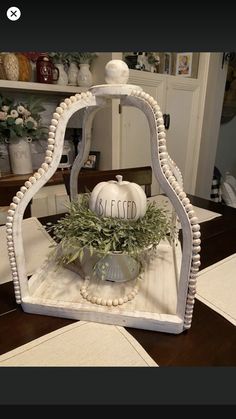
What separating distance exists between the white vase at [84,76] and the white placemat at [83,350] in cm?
169

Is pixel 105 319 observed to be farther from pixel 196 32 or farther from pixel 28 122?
pixel 28 122

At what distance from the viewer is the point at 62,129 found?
0.44m

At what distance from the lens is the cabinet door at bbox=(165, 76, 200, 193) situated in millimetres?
2023

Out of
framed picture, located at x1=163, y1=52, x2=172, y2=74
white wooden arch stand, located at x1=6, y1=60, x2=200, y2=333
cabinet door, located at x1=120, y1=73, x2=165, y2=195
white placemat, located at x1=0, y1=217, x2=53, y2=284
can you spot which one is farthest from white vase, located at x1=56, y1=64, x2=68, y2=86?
white wooden arch stand, located at x1=6, y1=60, x2=200, y2=333

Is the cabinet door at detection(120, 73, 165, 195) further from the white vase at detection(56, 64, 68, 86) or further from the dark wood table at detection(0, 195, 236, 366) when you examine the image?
the dark wood table at detection(0, 195, 236, 366)

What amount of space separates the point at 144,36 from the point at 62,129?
204mm

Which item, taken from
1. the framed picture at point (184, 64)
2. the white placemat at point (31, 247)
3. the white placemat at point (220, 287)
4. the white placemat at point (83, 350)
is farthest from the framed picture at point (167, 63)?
the white placemat at point (83, 350)

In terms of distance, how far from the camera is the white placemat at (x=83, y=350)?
40cm

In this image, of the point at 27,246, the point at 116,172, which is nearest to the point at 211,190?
the point at 116,172

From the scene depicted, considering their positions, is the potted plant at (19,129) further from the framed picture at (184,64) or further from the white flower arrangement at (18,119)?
the framed picture at (184,64)

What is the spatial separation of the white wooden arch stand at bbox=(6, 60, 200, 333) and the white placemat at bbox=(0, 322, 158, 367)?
0.03 metres

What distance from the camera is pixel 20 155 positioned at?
1659mm

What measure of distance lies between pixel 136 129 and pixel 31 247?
4.54 ft

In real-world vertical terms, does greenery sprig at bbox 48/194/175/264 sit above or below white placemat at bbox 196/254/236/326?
above
